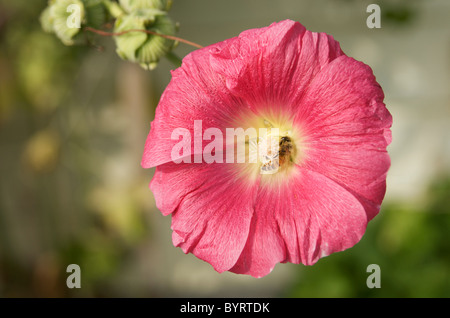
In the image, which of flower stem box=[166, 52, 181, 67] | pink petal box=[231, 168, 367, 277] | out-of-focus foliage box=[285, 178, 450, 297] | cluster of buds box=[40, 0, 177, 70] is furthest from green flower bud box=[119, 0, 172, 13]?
out-of-focus foliage box=[285, 178, 450, 297]

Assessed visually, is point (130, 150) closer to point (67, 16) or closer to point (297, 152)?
point (67, 16)

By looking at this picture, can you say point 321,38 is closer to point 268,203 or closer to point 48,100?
point 268,203

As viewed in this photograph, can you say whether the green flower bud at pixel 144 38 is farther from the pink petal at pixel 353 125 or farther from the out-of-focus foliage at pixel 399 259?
the out-of-focus foliage at pixel 399 259

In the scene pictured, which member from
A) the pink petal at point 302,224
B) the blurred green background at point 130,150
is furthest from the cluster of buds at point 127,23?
the blurred green background at point 130,150

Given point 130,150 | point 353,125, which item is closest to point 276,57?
point 353,125

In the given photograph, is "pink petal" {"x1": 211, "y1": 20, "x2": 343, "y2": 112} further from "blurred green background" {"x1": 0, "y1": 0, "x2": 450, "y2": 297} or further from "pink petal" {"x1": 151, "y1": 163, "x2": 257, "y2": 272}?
"blurred green background" {"x1": 0, "y1": 0, "x2": 450, "y2": 297}
